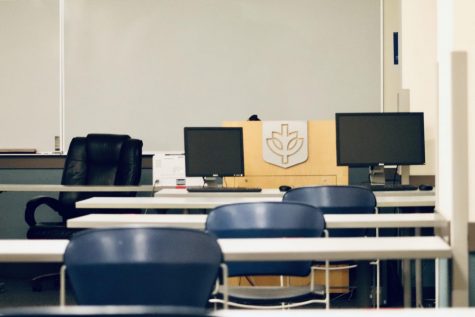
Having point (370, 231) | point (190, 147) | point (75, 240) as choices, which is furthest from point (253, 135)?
point (75, 240)

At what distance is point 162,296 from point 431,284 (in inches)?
116

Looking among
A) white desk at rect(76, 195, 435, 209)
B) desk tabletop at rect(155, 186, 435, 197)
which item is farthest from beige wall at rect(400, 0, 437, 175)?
white desk at rect(76, 195, 435, 209)

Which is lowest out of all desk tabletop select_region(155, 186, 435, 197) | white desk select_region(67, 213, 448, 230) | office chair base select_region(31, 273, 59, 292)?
office chair base select_region(31, 273, 59, 292)

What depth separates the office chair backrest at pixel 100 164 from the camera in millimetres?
5422

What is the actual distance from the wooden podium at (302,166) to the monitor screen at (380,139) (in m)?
0.19

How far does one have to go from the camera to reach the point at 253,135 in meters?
5.03

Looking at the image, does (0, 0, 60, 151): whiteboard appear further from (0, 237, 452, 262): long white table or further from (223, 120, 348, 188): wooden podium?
(0, 237, 452, 262): long white table

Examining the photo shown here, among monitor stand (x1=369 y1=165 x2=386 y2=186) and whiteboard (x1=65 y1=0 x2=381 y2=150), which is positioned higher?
→ whiteboard (x1=65 y1=0 x2=381 y2=150)

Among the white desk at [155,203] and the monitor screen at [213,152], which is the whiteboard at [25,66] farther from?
the white desk at [155,203]

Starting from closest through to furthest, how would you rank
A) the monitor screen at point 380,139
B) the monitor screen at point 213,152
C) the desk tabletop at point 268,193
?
1. the desk tabletop at point 268,193
2. the monitor screen at point 380,139
3. the monitor screen at point 213,152

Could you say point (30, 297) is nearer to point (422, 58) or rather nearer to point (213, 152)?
point (213, 152)

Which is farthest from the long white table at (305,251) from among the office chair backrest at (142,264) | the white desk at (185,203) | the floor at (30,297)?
the floor at (30,297)

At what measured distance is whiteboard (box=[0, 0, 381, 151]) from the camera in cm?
636

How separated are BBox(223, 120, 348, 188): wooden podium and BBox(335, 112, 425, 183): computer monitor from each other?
0.19 m
